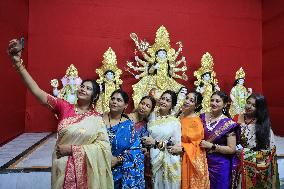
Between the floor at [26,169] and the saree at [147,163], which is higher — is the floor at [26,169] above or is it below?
below

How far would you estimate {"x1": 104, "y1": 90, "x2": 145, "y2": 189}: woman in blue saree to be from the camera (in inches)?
76.7

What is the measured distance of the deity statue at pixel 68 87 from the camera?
534 centimetres

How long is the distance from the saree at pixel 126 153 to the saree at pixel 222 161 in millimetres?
596

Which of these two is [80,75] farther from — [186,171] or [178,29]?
[186,171]

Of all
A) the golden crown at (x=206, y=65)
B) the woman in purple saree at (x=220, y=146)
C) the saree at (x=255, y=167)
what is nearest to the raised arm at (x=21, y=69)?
the woman in purple saree at (x=220, y=146)

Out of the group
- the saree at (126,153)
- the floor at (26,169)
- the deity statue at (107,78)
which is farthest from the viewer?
the deity statue at (107,78)

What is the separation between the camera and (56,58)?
5996 mm

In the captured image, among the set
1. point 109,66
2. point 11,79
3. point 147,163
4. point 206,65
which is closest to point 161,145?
point 147,163

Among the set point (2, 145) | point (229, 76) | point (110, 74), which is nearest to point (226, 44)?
point (229, 76)

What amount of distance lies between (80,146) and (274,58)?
584cm

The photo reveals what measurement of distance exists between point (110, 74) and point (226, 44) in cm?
289

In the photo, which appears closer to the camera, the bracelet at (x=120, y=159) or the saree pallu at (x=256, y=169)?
the bracelet at (x=120, y=159)

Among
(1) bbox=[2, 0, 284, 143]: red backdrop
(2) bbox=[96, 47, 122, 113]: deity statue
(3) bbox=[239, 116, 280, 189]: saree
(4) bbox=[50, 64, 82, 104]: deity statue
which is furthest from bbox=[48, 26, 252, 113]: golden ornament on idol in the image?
(3) bbox=[239, 116, 280, 189]: saree

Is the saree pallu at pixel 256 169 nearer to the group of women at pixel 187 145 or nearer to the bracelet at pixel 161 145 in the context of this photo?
the group of women at pixel 187 145
